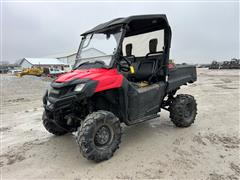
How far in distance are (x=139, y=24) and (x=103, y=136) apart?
8.59 ft

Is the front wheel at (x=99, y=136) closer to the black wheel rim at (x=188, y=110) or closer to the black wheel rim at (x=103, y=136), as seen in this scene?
the black wheel rim at (x=103, y=136)

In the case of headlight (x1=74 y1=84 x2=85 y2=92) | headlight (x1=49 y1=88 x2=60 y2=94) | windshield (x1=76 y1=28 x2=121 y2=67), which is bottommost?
headlight (x1=49 y1=88 x2=60 y2=94)

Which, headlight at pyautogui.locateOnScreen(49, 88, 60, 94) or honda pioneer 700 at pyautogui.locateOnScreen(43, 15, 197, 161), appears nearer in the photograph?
honda pioneer 700 at pyautogui.locateOnScreen(43, 15, 197, 161)

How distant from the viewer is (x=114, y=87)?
3.31 m

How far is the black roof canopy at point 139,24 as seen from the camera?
144 inches

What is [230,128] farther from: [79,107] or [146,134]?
[79,107]

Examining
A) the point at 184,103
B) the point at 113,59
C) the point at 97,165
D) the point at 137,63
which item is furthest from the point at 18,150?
the point at 184,103

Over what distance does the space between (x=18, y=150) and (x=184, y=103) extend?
348cm

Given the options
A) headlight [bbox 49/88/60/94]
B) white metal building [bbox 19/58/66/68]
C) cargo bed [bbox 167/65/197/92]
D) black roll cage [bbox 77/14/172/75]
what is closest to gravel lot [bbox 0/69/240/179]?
cargo bed [bbox 167/65/197/92]

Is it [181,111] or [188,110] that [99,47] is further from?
[188,110]

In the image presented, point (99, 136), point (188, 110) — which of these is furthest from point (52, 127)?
point (188, 110)

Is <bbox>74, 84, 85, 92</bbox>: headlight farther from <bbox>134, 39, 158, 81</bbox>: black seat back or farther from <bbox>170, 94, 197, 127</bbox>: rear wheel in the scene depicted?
<bbox>170, 94, 197, 127</bbox>: rear wheel

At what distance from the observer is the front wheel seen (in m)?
2.95

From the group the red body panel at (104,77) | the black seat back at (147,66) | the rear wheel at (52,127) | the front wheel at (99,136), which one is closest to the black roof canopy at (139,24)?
the black seat back at (147,66)
